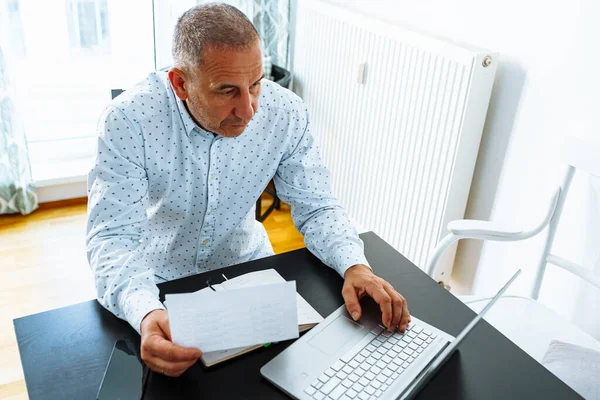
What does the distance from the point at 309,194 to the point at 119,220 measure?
18.0 inches

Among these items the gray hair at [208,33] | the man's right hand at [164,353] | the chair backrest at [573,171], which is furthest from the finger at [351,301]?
the chair backrest at [573,171]

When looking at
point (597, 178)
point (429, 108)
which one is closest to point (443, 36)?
point (429, 108)

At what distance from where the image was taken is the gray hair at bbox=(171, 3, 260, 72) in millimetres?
1066

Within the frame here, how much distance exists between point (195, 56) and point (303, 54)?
170cm

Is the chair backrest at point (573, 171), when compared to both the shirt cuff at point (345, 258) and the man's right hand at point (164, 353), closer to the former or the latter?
the shirt cuff at point (345, 258)

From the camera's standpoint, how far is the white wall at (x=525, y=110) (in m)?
1.55

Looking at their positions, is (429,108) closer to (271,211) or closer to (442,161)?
(442,161)

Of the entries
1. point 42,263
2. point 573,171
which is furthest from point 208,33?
point 42,263

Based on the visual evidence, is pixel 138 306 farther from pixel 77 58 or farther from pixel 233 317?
pixel 77 58

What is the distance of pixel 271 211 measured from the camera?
2.85m

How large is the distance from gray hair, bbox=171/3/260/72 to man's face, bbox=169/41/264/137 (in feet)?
0.04

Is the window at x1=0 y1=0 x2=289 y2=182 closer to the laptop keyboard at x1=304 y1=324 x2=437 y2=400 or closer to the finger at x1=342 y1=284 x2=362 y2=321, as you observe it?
the finger at x1=342 y1=284 x2=362 y2=321

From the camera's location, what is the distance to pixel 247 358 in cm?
92

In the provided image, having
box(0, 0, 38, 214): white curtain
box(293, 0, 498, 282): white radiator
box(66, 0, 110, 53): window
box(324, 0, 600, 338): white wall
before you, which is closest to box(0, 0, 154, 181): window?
box(66, 0, 110, 53): window
